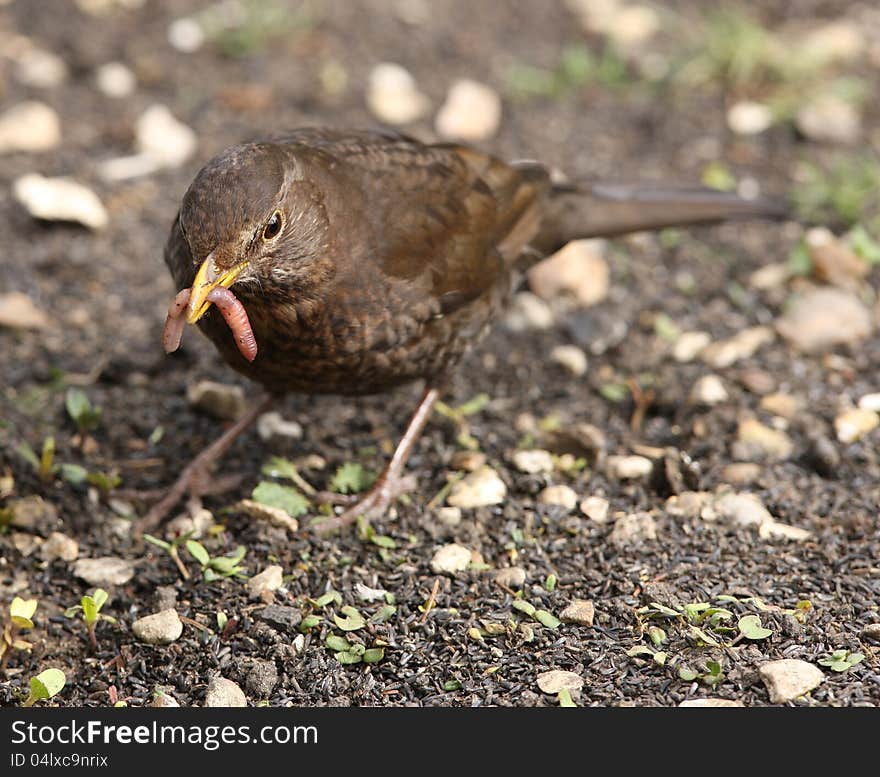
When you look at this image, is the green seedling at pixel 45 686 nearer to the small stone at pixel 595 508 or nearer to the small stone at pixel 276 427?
the small stone at pixel 276 427

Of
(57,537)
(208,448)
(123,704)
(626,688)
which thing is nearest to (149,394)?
(208,448)

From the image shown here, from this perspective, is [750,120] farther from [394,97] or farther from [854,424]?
[854,424]

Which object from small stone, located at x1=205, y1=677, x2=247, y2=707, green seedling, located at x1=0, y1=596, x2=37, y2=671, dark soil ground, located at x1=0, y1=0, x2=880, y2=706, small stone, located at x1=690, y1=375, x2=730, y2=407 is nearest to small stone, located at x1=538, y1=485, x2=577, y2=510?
dark soil ground, located at x1=0, y1=0, x2=880, y2=706

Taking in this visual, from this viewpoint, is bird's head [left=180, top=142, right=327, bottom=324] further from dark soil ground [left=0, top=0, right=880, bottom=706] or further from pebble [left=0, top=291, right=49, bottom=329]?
pebble [left=0, top=291, right=49, bottom=329]

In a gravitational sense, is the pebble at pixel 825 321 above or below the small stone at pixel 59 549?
above

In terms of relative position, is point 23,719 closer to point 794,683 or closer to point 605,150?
point 794,683

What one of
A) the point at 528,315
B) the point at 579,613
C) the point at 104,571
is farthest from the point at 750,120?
the point at 104,571

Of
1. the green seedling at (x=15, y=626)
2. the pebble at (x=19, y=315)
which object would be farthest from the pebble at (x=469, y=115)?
the green seedling at (x=15, y=626)
